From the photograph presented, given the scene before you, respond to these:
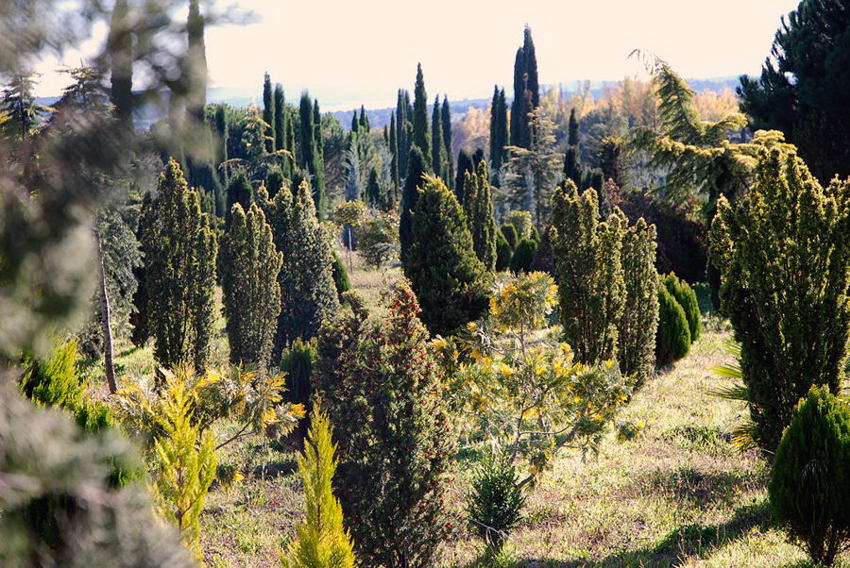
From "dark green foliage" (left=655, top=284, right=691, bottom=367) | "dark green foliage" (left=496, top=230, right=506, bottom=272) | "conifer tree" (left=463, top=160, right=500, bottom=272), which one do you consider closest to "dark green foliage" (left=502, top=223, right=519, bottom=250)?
"dark green foliage" (left=496, top=230, right=506, bottom=272)

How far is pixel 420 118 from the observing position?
4819 cm

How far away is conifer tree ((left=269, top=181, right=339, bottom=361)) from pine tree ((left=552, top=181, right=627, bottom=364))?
29.5 feet

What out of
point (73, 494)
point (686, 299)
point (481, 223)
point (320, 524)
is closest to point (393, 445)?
point (320, 524)

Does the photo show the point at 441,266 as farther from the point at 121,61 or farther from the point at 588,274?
the point at 121,61

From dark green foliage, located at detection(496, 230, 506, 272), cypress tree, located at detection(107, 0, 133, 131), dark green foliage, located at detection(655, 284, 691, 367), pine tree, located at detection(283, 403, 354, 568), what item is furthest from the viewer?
dark green foliage, located at detection(496, 230, 506, 272)

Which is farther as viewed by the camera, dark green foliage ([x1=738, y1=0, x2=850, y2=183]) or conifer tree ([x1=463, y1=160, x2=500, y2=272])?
conifer tree ([x1=463, y1=160, x2=500, y2=272])

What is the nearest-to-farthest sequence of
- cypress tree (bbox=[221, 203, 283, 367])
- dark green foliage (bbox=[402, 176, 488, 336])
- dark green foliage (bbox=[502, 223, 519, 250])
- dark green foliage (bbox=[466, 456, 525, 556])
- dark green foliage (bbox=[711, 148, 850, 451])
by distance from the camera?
Answer: dark green foliage (bbox=[711, 148, 850, 451]), dark green foliage (bbox=[466, 456, 525, 556]), dark green foliage (bbox=[402, 176, 488, 336]), cypress tree (bbox=[221, 203, 283, 367]), dark green foliage (bbox=[502, 223, 519, 250])

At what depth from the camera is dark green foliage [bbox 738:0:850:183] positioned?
2275 cm

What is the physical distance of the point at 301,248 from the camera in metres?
20.1

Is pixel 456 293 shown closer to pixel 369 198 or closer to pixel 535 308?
pixel 535 308

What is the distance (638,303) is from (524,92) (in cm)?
4568

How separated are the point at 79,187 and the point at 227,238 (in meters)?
17.2

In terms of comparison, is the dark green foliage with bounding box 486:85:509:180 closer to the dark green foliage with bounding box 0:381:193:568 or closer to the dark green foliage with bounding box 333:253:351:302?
the dark green foliage with bounding box 333:253:351:302

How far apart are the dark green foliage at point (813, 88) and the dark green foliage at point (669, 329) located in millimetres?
11015
